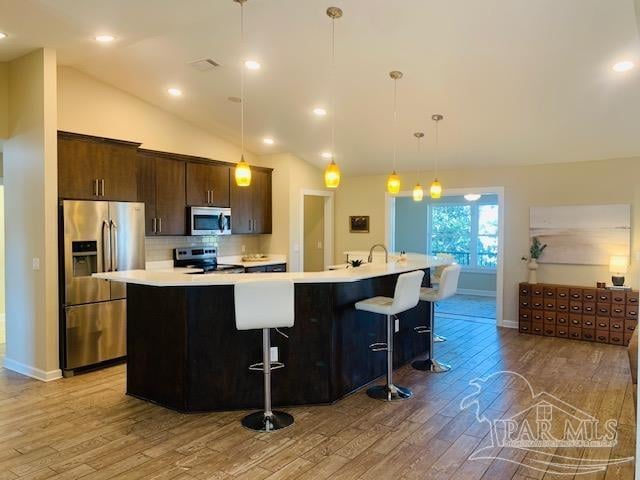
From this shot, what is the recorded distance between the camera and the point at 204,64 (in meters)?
4.77

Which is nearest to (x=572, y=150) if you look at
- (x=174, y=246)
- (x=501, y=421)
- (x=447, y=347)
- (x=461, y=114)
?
(x=461, y=114)

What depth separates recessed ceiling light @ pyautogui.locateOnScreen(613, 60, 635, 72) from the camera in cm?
399

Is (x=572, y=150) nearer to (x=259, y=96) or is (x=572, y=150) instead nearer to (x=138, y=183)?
(x=259, y=96)

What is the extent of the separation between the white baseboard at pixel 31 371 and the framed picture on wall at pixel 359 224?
202 inches

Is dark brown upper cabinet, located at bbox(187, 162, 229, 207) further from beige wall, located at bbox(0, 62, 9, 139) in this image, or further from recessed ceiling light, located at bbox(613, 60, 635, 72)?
recessed ceiling light, located at bbox(613, 60, 635, 72)

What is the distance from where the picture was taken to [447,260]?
5.75 metres

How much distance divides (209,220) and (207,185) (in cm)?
50

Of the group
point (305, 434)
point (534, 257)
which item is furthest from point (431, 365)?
point (534, 257)

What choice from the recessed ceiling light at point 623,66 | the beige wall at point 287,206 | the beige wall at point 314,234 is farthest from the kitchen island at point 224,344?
the beige wall at point 314,234

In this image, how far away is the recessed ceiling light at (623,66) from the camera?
13.1ft

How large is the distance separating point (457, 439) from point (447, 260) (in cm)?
291

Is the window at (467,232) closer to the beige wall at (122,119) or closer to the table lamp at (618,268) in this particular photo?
the table lamp at (618,268)

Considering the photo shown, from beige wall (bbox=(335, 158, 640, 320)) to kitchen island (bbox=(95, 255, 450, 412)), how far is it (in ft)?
11.6

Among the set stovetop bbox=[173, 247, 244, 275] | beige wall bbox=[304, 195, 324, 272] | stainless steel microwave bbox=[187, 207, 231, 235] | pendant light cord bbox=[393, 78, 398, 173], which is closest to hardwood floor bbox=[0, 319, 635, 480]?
stovetop bbox=[173, 247, 244, 275]
